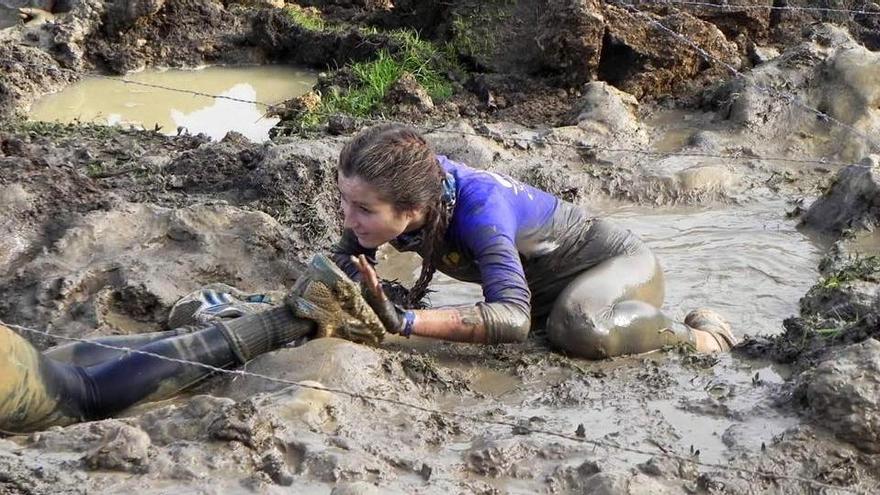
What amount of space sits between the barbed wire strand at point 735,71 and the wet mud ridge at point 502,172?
3 cm

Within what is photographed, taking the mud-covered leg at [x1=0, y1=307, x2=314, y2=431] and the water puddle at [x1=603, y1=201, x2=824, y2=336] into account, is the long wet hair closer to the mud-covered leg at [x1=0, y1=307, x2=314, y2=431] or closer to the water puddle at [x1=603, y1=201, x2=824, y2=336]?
the mud-covered leg at [x1=0, y1=307, x2=314, y2=431]

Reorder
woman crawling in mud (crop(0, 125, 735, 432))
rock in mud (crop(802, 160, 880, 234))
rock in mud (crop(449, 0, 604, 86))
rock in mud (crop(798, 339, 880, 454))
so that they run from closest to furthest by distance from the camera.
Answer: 1. rock in mud (crop(798, 339, 880, 454))
2. woman crawling in mud (crop(0, 125, 735, 432))
3. rock in mud (crop(802, 160, 880, 234))
4. rock in mud (crop(449, 0, 604, 86))

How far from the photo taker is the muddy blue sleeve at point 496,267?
400 cm

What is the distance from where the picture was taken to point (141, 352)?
361cm

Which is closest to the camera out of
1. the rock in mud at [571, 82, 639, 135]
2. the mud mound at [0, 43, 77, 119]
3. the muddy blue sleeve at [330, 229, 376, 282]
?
the muddy blue sleeve at [330, 229, 376, 282]

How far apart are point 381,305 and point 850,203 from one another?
3.23 metres

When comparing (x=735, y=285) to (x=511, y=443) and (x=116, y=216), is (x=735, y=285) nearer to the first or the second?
(x=511, y=443)

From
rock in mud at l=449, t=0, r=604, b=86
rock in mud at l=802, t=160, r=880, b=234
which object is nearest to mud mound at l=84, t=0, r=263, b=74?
rock in mud at l=449, t=0, r=604, b=86

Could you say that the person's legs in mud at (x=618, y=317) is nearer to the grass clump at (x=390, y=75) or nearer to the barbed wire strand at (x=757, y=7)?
the grass clump at (x=390, y=75)

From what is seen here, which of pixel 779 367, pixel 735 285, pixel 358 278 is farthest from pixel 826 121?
pixel 358 278

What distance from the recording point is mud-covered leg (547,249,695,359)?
426 cm

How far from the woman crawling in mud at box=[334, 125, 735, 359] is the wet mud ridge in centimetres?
16

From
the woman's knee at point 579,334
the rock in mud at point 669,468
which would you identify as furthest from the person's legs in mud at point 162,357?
the rock in mud at point 669,468

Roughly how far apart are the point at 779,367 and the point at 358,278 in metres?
1.61
